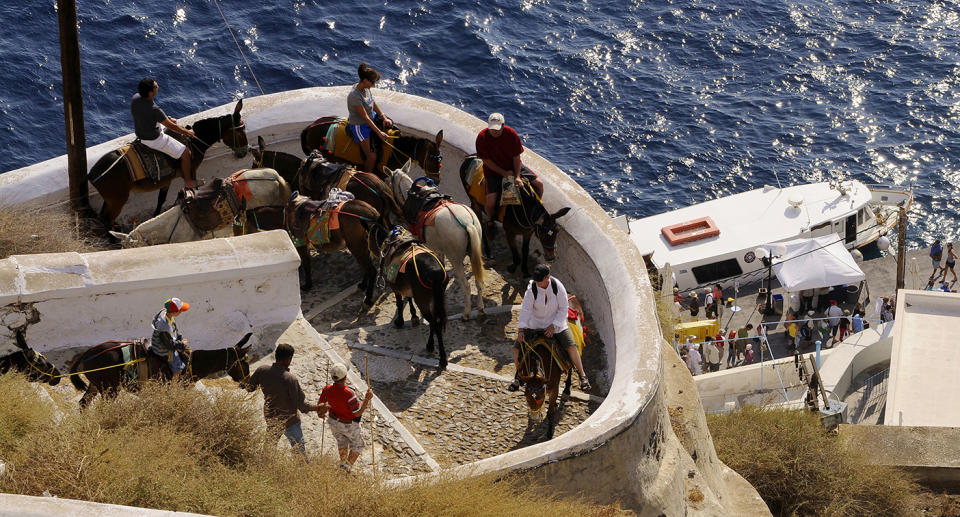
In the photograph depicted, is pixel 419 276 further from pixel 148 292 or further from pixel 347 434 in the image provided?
pixel 148 292

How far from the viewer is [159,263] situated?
15.2 m

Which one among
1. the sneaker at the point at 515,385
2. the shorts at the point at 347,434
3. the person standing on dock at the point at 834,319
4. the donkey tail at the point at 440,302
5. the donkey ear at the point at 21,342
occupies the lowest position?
the person standing on dock at the point at 834,319

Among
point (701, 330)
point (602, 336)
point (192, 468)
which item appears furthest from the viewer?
point (701, 330)

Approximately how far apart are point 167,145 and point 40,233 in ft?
9.47

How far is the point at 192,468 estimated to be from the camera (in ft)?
38.5

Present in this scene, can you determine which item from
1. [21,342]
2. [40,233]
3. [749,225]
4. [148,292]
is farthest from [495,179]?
[749,225]

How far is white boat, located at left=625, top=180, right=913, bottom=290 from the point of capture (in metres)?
46.4

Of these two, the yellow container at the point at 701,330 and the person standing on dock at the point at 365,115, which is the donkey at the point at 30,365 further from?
the yellow container at the point at 701,330

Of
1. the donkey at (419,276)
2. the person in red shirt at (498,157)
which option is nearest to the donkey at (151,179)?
the person in red shirt at (498,157)

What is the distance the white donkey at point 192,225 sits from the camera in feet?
58.9

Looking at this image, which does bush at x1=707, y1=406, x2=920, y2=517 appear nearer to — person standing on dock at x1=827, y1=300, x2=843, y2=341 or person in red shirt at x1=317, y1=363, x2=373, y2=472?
person in red shirt at x1=317, y1=363, x2=373, y2=472

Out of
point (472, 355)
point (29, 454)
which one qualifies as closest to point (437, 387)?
point (472, 355)

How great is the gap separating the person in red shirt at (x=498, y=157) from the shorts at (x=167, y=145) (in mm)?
4926

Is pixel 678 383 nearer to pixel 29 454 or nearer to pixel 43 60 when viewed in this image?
pixel 29 454
